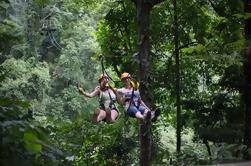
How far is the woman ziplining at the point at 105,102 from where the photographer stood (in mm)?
6605

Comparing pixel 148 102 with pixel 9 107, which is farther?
pixel 148 102

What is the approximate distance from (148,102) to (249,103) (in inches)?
62.6

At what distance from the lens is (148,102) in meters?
6.42

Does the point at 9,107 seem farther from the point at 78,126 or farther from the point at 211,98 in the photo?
the point at 211,98

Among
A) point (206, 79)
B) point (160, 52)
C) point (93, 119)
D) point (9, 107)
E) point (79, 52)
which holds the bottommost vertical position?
point (9, 107)

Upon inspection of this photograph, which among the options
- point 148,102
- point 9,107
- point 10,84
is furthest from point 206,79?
point 10,84

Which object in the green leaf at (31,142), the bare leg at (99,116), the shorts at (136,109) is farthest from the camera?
the bare leg at (99,116)

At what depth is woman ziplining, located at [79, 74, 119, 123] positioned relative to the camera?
6605 mm

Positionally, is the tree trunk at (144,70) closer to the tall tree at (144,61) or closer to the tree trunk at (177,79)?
the tall tree at (144,61)

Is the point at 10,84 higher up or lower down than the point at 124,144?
higher up

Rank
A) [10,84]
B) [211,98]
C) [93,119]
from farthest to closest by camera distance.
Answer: [10,84], [211,98], [93,119]

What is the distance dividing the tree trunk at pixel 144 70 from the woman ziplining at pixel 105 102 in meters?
Answer: 0.57

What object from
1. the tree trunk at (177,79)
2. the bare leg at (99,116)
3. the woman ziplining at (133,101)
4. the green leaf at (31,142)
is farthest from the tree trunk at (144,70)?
the green leaf at (31,142)

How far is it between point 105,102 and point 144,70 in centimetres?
93
